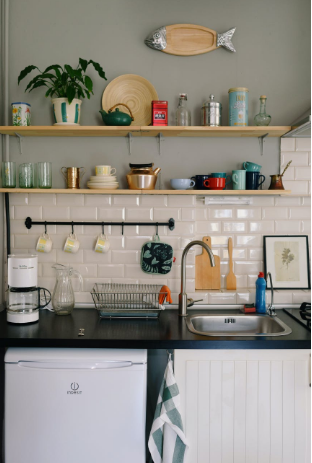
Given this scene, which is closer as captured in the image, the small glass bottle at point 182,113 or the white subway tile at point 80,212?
the small glass bottle at point 182,113

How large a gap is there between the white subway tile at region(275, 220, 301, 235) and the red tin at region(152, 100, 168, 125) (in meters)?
0.94

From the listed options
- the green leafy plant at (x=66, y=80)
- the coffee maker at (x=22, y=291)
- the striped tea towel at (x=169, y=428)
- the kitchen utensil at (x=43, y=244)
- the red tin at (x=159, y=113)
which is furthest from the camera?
the kitchen utensil at (x=43, y=244)

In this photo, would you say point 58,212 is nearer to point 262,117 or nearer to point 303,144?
point 262,117

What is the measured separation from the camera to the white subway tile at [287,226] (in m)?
2.77

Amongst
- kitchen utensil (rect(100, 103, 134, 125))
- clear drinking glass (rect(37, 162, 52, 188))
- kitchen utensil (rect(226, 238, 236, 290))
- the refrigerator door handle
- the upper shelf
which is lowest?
the refrigerator door handle

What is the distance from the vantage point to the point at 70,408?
2072 mm

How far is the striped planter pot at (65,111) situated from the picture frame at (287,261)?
4.49ft

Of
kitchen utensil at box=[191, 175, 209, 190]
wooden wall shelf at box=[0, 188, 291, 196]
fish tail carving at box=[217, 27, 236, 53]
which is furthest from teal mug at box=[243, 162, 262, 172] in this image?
fish tail carving at box=[217, 27, 236, 53]

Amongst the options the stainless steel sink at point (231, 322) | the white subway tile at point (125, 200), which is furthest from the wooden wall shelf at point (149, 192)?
the stainless steel sink at point (231, 322)

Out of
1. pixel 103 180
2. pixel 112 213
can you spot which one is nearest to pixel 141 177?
pixel 103 180

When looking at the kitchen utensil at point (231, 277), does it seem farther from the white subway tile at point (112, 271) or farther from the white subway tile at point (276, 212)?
the white subway tile at point (112, 271)

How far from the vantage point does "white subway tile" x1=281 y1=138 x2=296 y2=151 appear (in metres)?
2.73

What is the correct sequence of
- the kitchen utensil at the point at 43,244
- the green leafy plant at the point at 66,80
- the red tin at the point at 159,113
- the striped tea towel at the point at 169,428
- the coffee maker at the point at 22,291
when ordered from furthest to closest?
the kitchen utensil at the point at 43,244, the red tin at the point at 159,113, the green leafy plant at the point at 66,80, the coffee maker at the point at 22,291, the striped tea towel at the point at 169,428

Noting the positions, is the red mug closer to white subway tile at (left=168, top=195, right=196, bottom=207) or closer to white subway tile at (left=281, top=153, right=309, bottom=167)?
white subway tile at (left=168, top=195, right=196, bottom=207)
